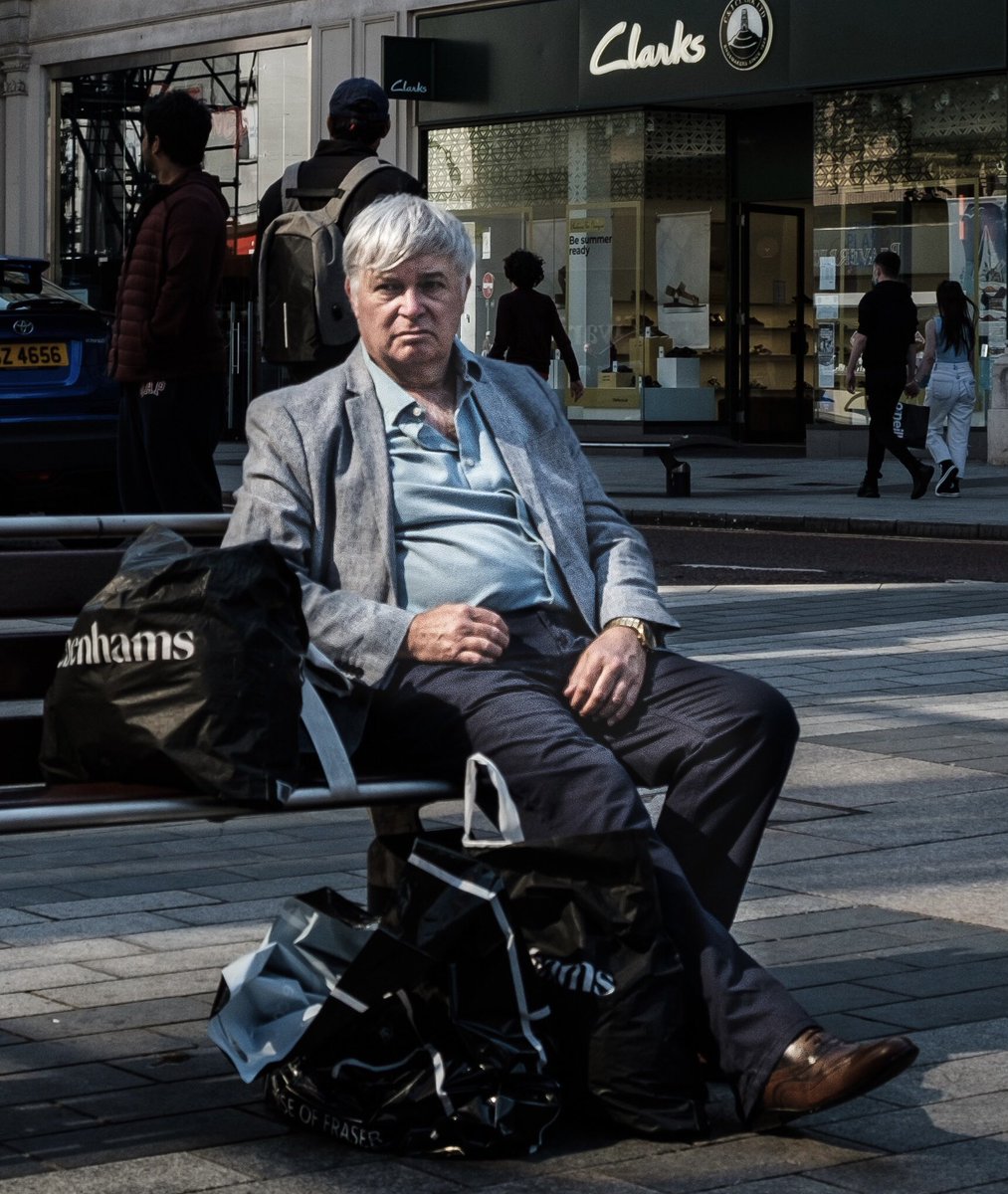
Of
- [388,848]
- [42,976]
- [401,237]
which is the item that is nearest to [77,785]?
[388,848]

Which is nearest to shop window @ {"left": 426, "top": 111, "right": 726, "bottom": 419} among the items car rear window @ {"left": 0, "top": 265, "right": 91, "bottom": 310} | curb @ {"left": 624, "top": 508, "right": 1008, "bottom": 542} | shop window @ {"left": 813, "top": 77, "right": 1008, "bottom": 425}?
shop window @ {"left": 813, "top": 77, "right": 1008, "bottom": 425}

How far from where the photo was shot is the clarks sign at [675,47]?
24453 millimetres

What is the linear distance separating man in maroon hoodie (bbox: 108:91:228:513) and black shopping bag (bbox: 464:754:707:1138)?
12.5 ft

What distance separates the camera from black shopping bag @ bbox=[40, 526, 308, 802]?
3.28 m

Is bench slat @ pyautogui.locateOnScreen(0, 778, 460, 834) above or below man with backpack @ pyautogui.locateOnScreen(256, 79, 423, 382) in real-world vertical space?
below

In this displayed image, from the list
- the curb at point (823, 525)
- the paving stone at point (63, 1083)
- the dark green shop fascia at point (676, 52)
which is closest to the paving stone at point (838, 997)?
the paving stone at point (63, 1083)

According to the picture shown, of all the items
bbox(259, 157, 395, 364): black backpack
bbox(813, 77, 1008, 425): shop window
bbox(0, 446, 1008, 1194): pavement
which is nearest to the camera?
bbox(0, 446, 1008, 1194): pavement

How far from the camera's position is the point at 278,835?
5.62m

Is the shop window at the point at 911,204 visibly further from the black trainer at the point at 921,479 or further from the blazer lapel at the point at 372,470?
the blazer lapel at the point at 372,470

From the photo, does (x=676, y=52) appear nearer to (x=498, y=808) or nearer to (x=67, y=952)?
(x=67, y=952)

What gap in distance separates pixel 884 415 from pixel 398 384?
1409 centimetres

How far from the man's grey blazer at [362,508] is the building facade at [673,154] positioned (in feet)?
63.9

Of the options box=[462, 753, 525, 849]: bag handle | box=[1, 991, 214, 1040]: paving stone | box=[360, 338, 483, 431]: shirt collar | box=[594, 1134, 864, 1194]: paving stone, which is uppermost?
box=[360, 338, 483, 431]: shirt collar

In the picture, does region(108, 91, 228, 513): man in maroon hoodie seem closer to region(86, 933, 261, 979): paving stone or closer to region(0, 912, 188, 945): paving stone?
region(0, 912, 188, 945): paving stone
